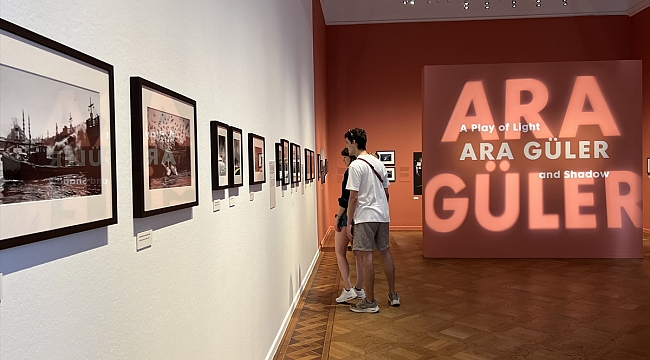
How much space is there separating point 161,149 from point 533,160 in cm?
746

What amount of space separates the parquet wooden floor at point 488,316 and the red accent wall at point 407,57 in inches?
219

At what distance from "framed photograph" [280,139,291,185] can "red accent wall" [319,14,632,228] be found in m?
7.77

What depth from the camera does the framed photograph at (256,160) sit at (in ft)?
11.5

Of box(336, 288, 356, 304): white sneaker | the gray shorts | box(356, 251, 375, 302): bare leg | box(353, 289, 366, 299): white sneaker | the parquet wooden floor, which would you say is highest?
the gray shorts

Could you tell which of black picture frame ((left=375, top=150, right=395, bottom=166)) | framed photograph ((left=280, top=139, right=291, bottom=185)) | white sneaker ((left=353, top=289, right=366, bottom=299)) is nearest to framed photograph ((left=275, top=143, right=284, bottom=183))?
framed photograph ((left=280, top=139, right=291, bottom=185))

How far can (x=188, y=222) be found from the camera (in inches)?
88.5

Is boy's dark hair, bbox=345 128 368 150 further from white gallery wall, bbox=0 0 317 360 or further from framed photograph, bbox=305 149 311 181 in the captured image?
framed photograph, bbox=305 149 311 181

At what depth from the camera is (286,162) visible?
519cm

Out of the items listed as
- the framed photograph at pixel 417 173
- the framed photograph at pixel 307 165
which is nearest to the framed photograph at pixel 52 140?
the framed photograph at pixel 307 165

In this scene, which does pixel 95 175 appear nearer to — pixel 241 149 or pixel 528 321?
pixel 241 149

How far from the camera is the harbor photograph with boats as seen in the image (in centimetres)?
109

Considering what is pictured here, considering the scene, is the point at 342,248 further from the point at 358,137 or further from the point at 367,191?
the point at 358,137

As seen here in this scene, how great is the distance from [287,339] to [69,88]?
141 inches

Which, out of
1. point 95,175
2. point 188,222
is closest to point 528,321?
point 188,222
